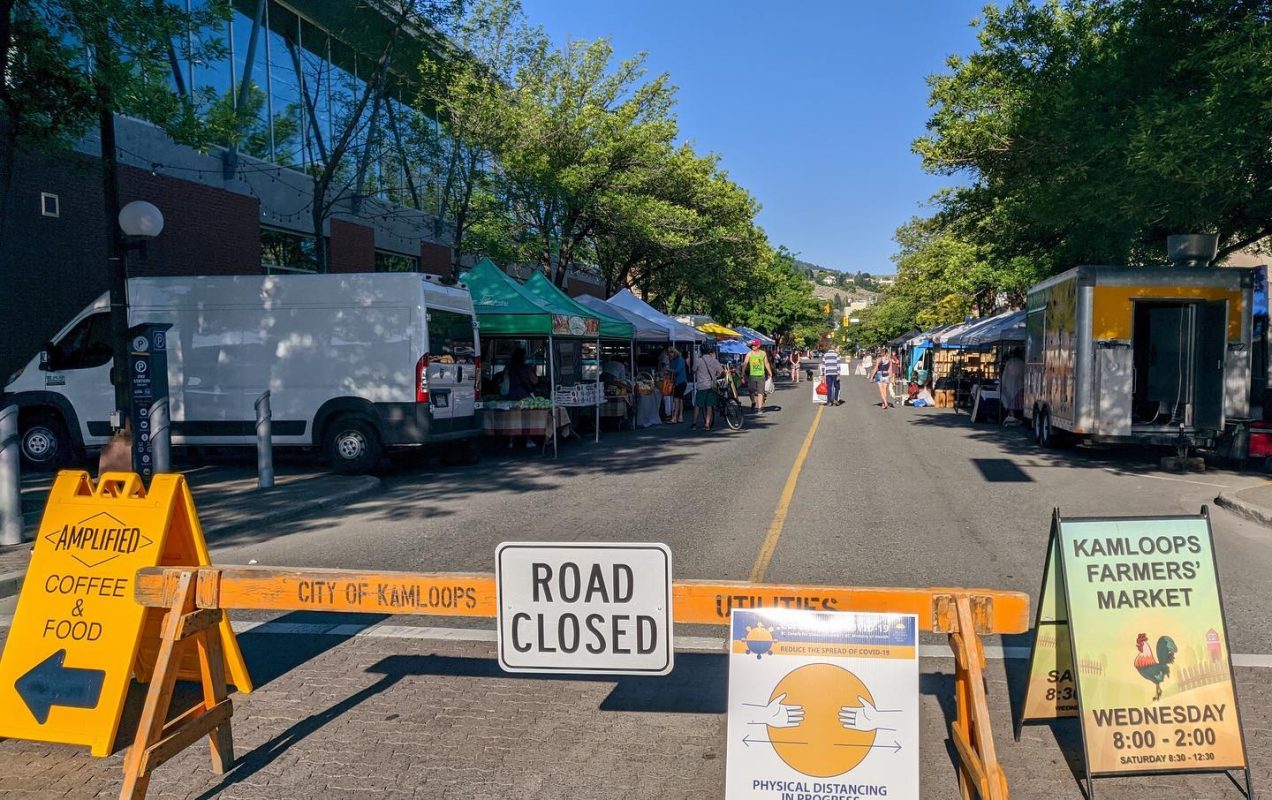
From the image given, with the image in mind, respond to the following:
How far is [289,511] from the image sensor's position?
33.4 feet

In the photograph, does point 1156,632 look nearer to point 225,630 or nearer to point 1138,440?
point 225,630

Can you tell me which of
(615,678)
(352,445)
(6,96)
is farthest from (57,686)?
(352,445)

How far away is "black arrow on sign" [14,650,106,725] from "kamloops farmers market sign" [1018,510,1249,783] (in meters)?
4.03

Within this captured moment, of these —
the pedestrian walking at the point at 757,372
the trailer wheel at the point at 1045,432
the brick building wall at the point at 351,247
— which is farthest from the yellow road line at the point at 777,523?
the brick building wall at the point at 351,247

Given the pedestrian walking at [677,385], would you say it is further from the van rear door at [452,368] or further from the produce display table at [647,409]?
the van rear door at [452,368]

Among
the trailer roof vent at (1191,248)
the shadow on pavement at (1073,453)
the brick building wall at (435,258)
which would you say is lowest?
the shadow on pavement at (1073,453)

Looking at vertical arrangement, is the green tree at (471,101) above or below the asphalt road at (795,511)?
above

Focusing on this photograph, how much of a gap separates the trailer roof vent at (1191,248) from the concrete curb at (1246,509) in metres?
5.09

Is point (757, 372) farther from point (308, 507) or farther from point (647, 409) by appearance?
point (308, 507)

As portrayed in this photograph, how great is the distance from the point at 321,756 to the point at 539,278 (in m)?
15.1

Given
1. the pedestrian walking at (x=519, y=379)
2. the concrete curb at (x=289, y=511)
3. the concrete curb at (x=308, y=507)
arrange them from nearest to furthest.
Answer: the concrete curb at (x=289, y=511)
the concrete curb at (x=308, y=507)
the pedestrian walking at (x=519, y=379)

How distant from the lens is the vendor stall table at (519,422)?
15773 mm

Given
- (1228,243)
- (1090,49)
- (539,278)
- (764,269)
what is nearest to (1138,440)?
(1090,49)

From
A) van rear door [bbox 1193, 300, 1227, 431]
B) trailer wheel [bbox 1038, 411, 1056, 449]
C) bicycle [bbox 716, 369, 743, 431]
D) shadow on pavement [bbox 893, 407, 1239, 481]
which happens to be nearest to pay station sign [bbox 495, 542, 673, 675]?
shadow on pavement [bbox 893, 407, 1239, 481]
